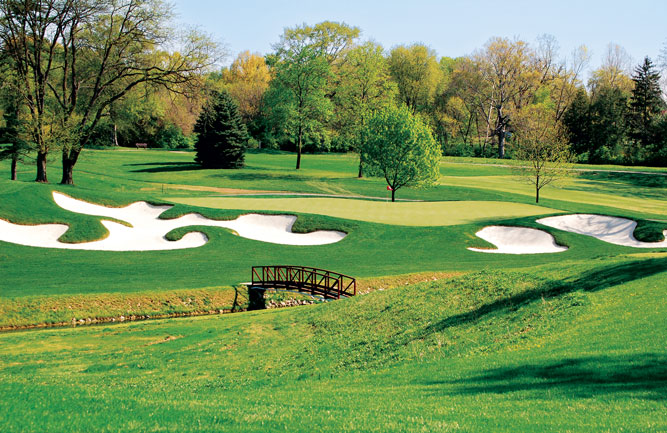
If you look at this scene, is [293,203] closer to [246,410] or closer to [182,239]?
[182,239]

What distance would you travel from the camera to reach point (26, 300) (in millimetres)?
20344

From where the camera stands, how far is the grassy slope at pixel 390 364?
7465 millimetres

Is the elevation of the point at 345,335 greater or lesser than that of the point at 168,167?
lesser

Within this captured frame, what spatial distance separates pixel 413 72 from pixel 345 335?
281 feet

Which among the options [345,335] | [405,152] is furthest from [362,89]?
[345,335]

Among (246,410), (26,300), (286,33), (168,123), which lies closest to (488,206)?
(26,300)

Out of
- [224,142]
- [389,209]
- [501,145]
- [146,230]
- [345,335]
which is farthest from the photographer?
[501,145]

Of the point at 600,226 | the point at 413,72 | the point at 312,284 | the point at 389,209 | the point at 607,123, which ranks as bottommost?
the point at 312,284

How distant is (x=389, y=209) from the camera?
38.3 m

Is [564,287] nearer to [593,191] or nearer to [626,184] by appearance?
[593,191]

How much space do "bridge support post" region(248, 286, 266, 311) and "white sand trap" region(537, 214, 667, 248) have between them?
19.8 m

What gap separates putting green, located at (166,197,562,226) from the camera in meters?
35.6

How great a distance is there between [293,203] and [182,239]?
32.6 ft

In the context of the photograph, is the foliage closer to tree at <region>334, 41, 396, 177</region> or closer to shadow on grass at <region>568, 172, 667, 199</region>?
shadow on grass at <region>568, 172, 667, 199</region>
